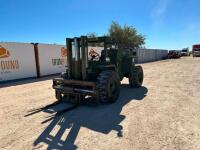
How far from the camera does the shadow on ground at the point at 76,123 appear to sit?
4223mm

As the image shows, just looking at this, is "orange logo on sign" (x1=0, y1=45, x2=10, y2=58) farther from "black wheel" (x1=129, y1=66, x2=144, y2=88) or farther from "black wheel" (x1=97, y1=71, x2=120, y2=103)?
"black wheel" (x1=97, y1=71, x2=120, y2=103)

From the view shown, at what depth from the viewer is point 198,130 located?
4.61 meters

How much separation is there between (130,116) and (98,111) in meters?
1.06

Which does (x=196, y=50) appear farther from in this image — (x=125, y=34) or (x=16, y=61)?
(x=16, y=61)

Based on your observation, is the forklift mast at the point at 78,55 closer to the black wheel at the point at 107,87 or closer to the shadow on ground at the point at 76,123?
the black wheel at the point at 107,87

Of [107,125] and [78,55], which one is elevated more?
[78,55]

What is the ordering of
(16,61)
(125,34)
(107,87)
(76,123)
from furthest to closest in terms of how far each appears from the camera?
(125,34)
(16,61)
(107,87)
(76,123)

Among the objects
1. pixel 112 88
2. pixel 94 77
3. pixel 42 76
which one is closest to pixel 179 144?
pixel 112 88

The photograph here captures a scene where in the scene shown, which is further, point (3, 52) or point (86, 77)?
point (3, 52)

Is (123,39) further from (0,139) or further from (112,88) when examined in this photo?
(0,139)

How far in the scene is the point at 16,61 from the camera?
1409 cm

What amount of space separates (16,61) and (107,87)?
32.3 feet

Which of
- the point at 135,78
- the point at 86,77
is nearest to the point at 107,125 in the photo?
the point at 86,77

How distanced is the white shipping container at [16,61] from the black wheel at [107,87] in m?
9.07
